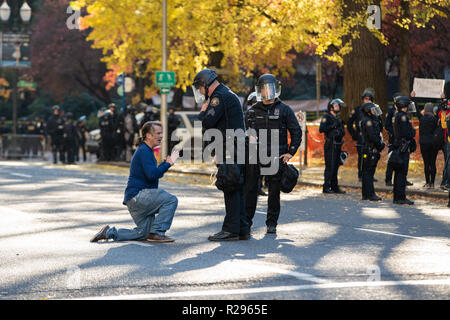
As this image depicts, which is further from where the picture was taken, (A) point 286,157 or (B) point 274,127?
(B) point 274,127

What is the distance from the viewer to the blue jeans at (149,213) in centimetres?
1041

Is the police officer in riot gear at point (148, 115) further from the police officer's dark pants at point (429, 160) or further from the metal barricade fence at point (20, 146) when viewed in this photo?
the police officer's dark pants at point (429, 160)

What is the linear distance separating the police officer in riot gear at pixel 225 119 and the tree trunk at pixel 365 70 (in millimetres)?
16676

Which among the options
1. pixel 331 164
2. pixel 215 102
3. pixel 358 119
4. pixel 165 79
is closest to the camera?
pixel 215 102

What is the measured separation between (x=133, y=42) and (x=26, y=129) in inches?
557

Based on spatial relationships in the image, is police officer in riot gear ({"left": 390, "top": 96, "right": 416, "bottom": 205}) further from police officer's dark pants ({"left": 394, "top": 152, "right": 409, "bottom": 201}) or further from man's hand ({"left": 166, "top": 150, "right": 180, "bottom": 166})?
man's hand ({"left": 166, "top": 150, "right": 180, "bottom": 166})

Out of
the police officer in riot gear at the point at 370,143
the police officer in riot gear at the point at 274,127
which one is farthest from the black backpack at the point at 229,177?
the police officer in riot gear at the point at 370,143

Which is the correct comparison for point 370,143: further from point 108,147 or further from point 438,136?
point 108,147

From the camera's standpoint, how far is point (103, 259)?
9266mm

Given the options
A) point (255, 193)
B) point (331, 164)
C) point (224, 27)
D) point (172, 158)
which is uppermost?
point (224, 27)

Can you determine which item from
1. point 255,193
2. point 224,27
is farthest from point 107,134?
point 255,193

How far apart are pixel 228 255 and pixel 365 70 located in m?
18.2

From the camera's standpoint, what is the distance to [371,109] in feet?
54.6
